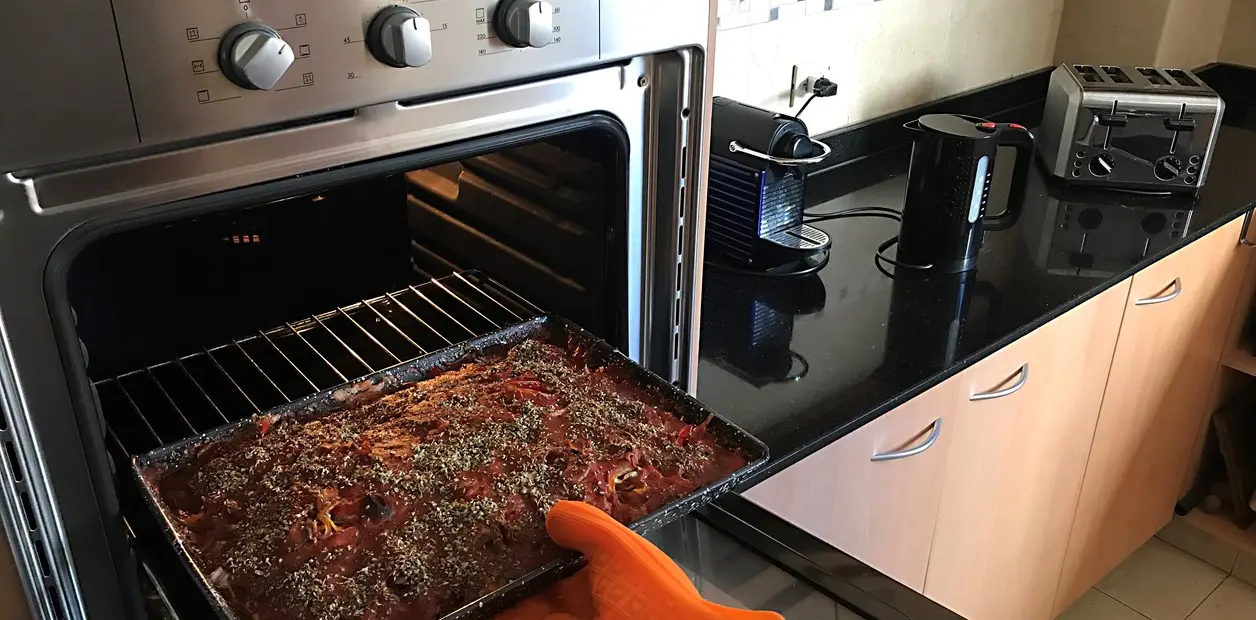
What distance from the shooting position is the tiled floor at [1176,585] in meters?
2.09

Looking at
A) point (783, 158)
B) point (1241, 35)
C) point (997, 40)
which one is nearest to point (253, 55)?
point (783, 158)

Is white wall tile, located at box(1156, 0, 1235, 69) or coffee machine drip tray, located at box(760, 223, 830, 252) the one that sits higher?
white wall tile, located at box(1156, 0, 1235, 69)

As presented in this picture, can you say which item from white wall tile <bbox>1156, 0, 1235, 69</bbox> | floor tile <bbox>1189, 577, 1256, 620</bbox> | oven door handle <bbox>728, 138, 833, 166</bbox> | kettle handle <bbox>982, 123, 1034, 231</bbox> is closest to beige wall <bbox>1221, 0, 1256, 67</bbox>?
white wall tile <bbox>1156, 0, 1235, 69</bbox>

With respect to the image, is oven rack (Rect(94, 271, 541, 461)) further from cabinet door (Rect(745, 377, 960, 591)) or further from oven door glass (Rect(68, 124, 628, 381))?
cabinet door (Rect(745, 377, 960, 591))

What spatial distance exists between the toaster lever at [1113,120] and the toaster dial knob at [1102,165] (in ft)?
0.19

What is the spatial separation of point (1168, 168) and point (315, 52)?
166 centimetres

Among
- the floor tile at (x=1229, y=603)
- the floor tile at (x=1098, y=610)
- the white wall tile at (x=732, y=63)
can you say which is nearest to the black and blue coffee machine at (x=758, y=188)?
the white wall tile at (x=732, y=63)

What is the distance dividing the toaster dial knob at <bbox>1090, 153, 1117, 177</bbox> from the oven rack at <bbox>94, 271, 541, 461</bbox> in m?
1.27

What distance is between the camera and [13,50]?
512 millimetres

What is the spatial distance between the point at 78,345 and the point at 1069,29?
226cm

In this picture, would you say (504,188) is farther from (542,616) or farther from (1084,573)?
(1084,573)

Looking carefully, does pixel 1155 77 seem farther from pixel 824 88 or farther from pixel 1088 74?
pixel 824 88

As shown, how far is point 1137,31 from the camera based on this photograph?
2.20 m

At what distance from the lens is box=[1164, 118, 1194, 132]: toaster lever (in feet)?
5.71
